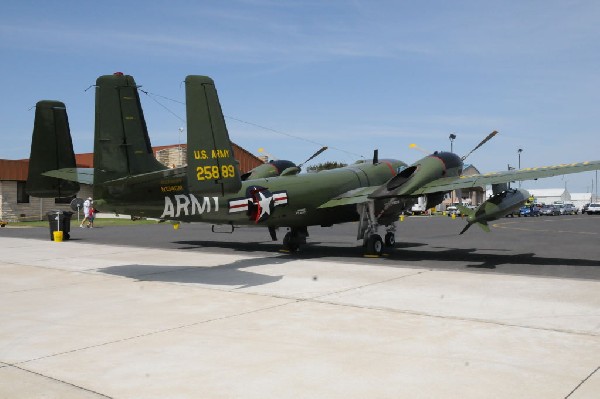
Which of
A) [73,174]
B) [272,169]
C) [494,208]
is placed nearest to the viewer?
[73,174]

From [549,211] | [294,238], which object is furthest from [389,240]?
[549,211]

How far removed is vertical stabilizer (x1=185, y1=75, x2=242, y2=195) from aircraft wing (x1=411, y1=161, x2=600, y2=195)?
8.30 meters

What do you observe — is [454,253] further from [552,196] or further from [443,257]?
[552,196]

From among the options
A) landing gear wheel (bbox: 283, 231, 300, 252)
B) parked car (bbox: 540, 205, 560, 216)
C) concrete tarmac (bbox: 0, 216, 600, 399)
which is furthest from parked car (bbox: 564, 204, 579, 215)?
concrete tarmac (bbox: 0, 216, 600, 399)

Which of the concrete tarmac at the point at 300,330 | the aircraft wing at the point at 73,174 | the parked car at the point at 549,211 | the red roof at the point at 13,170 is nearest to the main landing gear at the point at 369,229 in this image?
the concrete tarmac at the point at 300,330

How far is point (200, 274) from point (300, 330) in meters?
6.94

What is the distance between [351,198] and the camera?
65.7 ft

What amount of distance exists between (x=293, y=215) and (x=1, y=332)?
12.1m

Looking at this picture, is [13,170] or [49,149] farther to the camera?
[13,170]

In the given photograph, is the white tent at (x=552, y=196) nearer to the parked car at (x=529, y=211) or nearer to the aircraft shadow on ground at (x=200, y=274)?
the parked car at (x=529, y=211)

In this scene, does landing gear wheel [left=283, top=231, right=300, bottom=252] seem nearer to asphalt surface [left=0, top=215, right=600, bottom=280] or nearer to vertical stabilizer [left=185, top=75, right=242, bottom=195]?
asphalt surface [left=0, top=215, right=600, bottom=280]

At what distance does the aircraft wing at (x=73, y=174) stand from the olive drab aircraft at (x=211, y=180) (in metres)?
0.03

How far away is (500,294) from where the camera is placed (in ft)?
37.6

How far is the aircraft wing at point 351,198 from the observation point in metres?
19.7
